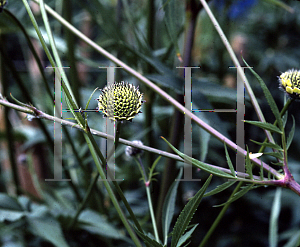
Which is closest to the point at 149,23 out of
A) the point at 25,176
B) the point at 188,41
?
the point at 188,41

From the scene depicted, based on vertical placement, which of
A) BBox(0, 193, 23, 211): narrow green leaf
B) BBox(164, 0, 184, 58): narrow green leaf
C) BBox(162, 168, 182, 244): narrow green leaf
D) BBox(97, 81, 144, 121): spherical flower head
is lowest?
BBox(0, 193, 23, 211): narrow green leaf

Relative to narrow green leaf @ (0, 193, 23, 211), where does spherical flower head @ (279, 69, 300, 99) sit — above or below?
above

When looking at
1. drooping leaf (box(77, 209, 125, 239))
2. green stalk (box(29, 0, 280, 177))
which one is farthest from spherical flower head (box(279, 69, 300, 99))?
drooping leaf (box(77, 209, 125, 239))

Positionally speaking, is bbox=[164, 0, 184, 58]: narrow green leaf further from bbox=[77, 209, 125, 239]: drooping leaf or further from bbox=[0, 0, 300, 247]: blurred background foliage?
bbox=[77, 209, 125, 239]: drooping leaf

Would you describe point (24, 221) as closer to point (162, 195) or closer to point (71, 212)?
point (71, 212)

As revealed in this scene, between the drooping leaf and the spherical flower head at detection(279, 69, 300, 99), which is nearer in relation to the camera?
the spherical flower head at detection(279, 69, 300, 99)

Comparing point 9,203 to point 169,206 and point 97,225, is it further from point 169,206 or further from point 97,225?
point 169,206

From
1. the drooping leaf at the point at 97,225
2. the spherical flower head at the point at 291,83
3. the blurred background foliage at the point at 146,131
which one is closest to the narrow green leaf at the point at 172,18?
the blurred background foliage at the point at 146,131
